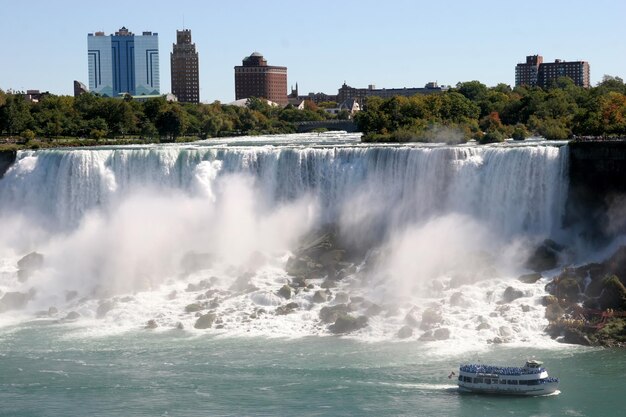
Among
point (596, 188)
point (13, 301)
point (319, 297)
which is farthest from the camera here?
point (596, 188)

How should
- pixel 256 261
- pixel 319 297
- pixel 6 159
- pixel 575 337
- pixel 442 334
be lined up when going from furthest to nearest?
pixel 6 159
pixel 256 261
pixel 319 297
pixel 442 334
pixel 575 337

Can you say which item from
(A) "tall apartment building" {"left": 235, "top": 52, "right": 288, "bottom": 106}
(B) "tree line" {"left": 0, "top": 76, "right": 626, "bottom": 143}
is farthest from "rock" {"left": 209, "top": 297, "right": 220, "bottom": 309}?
(A) "tall apartment building" {"left": 235, "top": 52, "right": 288, "bottom": 106}

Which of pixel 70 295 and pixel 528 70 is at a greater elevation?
pixel 528 70

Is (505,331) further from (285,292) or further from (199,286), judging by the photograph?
(199,286)

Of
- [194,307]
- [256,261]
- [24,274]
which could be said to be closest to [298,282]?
[256,261]

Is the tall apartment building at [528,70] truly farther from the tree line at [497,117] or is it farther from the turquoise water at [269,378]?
the turquoise water at [269,378]

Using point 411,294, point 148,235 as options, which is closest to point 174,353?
point 411,294

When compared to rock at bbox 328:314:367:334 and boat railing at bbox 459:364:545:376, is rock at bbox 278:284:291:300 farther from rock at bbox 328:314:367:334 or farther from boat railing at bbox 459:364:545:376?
boat railing at bbox 459:364:545:376
